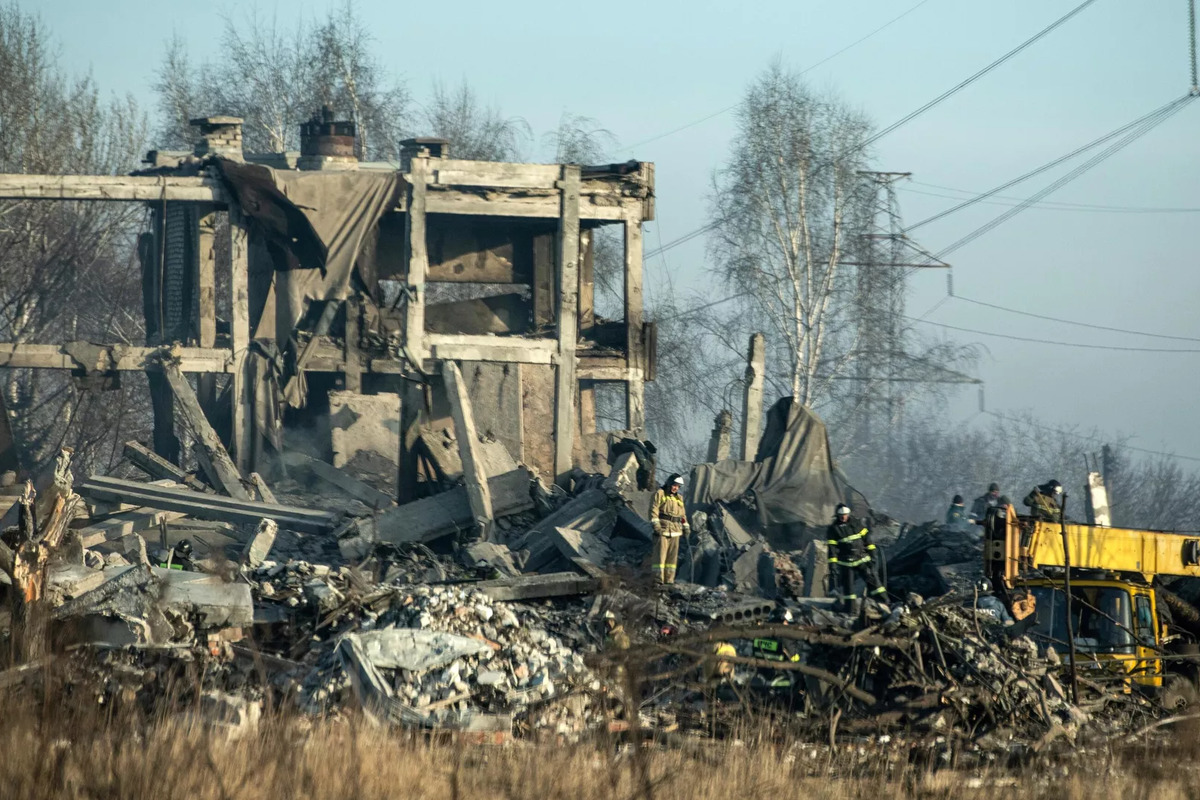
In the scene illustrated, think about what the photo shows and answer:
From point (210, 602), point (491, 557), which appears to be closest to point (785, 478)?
point (491, 557)

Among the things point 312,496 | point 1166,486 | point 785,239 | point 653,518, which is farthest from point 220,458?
point 1166,486

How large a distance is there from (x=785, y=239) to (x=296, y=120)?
14.3m

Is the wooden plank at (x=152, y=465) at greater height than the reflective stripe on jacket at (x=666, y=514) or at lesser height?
greater

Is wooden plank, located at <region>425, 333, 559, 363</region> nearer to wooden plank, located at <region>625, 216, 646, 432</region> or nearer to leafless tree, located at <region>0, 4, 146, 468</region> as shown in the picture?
wooden plank, located at <region>625, 216, 646, 432</region>

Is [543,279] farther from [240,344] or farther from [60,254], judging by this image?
[60,254]

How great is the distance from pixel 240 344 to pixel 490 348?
3758 millimetres

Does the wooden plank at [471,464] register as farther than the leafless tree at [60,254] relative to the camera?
No

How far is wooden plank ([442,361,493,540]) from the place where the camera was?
16.4 metres

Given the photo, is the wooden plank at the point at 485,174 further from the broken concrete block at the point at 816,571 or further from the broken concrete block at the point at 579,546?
the broken concrete block at the point at 816,571

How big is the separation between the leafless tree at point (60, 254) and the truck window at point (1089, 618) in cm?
2106

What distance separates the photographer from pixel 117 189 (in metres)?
20.3

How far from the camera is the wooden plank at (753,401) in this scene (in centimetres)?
1955

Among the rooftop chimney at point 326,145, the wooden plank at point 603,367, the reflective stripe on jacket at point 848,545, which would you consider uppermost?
the rooftop chimney at point 326,145

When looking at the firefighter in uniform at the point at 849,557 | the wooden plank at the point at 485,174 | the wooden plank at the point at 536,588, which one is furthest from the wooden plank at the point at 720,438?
the wooden plank at the point at 536,588
